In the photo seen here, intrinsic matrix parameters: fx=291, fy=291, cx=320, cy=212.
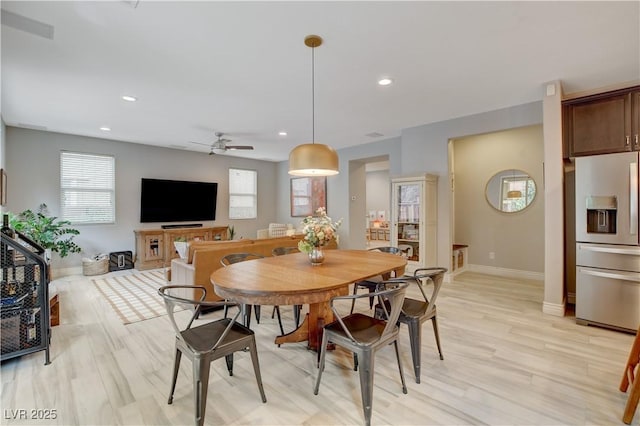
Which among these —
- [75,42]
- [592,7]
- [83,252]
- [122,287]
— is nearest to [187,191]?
[83,252]

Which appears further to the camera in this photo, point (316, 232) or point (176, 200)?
point (176, 200)

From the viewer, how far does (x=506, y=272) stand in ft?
17.3

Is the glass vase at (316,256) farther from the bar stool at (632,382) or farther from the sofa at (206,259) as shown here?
the bar stool at (632,382)

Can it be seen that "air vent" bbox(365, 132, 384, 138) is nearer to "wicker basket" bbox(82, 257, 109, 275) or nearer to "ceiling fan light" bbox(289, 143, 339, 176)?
"ceiling fan light" bbox(289, 143, 339, 176)

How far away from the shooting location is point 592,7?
207 centimetres

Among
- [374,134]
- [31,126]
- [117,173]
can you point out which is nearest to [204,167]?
[117,173]

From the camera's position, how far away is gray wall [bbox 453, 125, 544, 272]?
498cm

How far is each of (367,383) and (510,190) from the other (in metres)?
4.94

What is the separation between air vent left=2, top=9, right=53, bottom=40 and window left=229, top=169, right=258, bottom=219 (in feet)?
18.5

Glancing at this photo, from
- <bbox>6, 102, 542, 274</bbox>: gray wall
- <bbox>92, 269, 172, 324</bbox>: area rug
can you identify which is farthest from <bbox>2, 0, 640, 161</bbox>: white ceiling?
<bbox>92, 269, 172, 324</bbox>: area rug

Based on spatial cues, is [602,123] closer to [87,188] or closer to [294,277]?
[294,277]

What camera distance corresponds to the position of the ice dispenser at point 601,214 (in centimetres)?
296

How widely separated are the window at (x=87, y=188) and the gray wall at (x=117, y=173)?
104mm

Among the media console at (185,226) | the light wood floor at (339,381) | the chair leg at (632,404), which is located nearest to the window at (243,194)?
the media console at (185,226)
